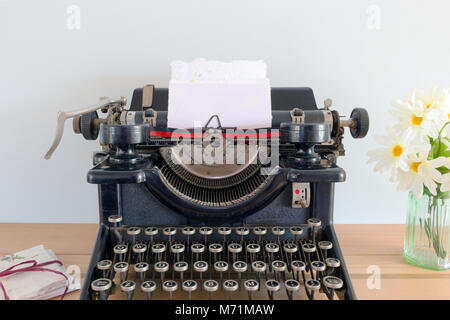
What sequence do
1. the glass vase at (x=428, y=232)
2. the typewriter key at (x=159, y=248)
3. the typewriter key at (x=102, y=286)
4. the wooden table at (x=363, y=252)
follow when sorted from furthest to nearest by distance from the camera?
the glass vase at (x=428, y=232) < the wooden table at (x=363, y=252) < the typewriter key at (x=159, y=248) < the typewriter key at (x=102, y=286)

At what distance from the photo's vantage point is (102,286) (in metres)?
1.04

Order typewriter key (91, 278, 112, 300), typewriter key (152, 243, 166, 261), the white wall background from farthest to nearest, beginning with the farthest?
the white wall background → typewriter key (152, 243, 166, 261) → typewriter key (91, 278, 112, 300)

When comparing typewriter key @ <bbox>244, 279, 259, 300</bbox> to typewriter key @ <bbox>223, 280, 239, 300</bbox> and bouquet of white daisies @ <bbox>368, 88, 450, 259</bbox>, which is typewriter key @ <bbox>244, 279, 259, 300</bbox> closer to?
typewriter key @ <bbox>223, 280, 239, 300</bbox>

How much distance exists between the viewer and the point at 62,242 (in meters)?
1.65

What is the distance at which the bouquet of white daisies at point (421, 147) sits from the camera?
1.30 meters

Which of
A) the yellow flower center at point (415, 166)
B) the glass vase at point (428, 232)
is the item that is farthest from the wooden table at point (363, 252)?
the yellow flower center at point (415, 166)

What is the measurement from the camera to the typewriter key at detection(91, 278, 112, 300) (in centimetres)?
103

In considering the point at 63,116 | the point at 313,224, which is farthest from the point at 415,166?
the point at 63,116

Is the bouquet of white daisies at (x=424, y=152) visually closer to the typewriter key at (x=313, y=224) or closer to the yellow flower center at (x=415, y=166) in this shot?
the yellow flower center at (x=415, y=166)

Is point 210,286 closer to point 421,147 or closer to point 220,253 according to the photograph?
point 220,253

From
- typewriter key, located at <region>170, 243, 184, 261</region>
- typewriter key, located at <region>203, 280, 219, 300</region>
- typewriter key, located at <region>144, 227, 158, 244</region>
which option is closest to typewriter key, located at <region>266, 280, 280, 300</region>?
typewriter key, located at <region>203, 280, 219, 300</region>

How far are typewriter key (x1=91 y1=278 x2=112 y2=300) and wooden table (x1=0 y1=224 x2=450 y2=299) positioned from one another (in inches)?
8.2

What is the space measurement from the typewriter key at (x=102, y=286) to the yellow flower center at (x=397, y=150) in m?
0.98
